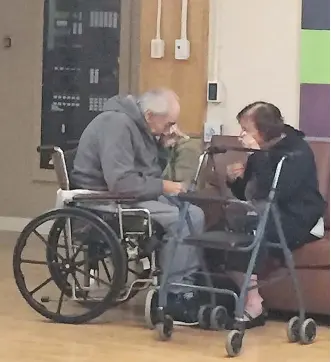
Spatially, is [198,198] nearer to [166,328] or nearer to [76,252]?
A: [166,328]

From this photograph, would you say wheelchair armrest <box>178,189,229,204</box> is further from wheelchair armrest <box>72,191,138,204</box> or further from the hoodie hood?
the hoodie hood

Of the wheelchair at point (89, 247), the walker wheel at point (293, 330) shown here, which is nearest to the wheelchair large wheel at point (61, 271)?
the wheelchair at point (89, 247)

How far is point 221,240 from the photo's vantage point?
143 inches

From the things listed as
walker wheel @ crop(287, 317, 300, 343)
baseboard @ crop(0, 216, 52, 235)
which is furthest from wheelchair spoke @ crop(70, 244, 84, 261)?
baseboard @ crop(0, 216, 52, 235)

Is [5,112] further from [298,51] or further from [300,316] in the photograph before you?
[300,316]

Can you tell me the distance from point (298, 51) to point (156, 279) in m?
1.53

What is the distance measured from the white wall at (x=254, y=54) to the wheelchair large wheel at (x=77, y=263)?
117 centimetres

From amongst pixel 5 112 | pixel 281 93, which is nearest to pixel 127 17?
pixel 5 112

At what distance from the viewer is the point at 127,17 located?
5977 mm

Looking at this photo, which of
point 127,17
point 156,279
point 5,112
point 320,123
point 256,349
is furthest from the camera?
point 5,112

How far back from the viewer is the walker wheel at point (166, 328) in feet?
12.4

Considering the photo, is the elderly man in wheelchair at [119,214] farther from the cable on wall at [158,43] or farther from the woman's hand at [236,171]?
the cable on wall at [158,43]

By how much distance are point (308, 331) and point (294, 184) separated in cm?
64

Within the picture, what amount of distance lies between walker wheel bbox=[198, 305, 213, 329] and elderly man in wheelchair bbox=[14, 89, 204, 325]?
0.21ft
